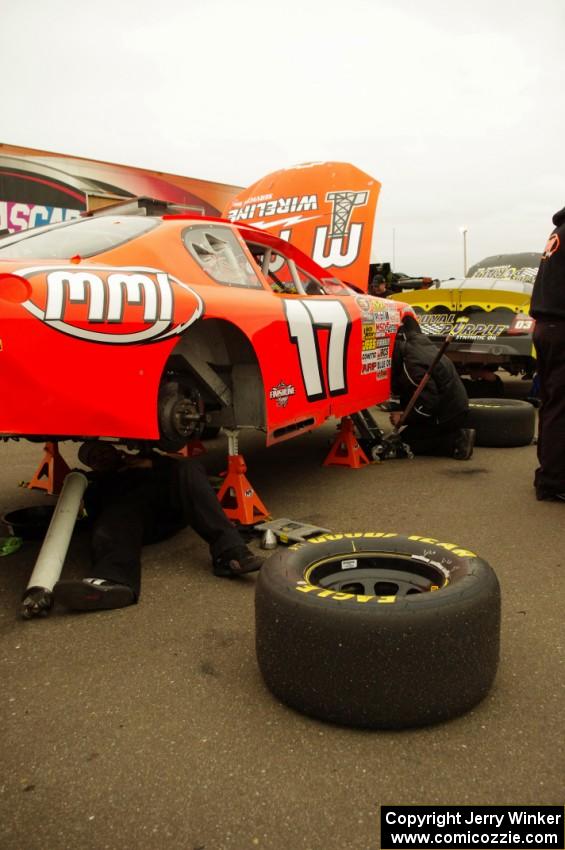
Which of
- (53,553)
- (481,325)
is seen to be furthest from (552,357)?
(481,325)

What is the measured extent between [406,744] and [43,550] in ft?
5.71

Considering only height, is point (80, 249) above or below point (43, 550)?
above

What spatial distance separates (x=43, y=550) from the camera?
295cm

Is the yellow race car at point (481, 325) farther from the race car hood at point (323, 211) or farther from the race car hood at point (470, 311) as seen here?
the race car hood at point (323, 211)

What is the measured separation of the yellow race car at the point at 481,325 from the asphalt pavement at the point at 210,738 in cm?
466

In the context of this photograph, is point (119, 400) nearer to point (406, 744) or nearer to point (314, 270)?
point (406, 744)

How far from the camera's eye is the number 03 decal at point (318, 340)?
13.2 feet

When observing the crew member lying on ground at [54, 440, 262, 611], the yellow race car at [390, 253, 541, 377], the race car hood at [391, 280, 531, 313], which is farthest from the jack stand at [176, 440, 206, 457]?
the race car hood at [391, 280, 531, 313]

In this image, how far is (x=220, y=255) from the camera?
12.4 ft

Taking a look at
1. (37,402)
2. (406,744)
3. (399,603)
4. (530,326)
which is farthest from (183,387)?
(530,326)

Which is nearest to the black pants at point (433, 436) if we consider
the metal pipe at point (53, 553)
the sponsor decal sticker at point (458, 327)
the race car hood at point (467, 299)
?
the sponsor decal sticker at point (458, 327)

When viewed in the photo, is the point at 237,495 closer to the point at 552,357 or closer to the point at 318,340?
the point at 318,340

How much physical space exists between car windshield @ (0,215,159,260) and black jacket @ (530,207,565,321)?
7.73 feet

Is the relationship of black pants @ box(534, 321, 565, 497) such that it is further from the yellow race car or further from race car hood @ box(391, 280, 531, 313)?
race car hood @ box(391, 280, 531, 313)
